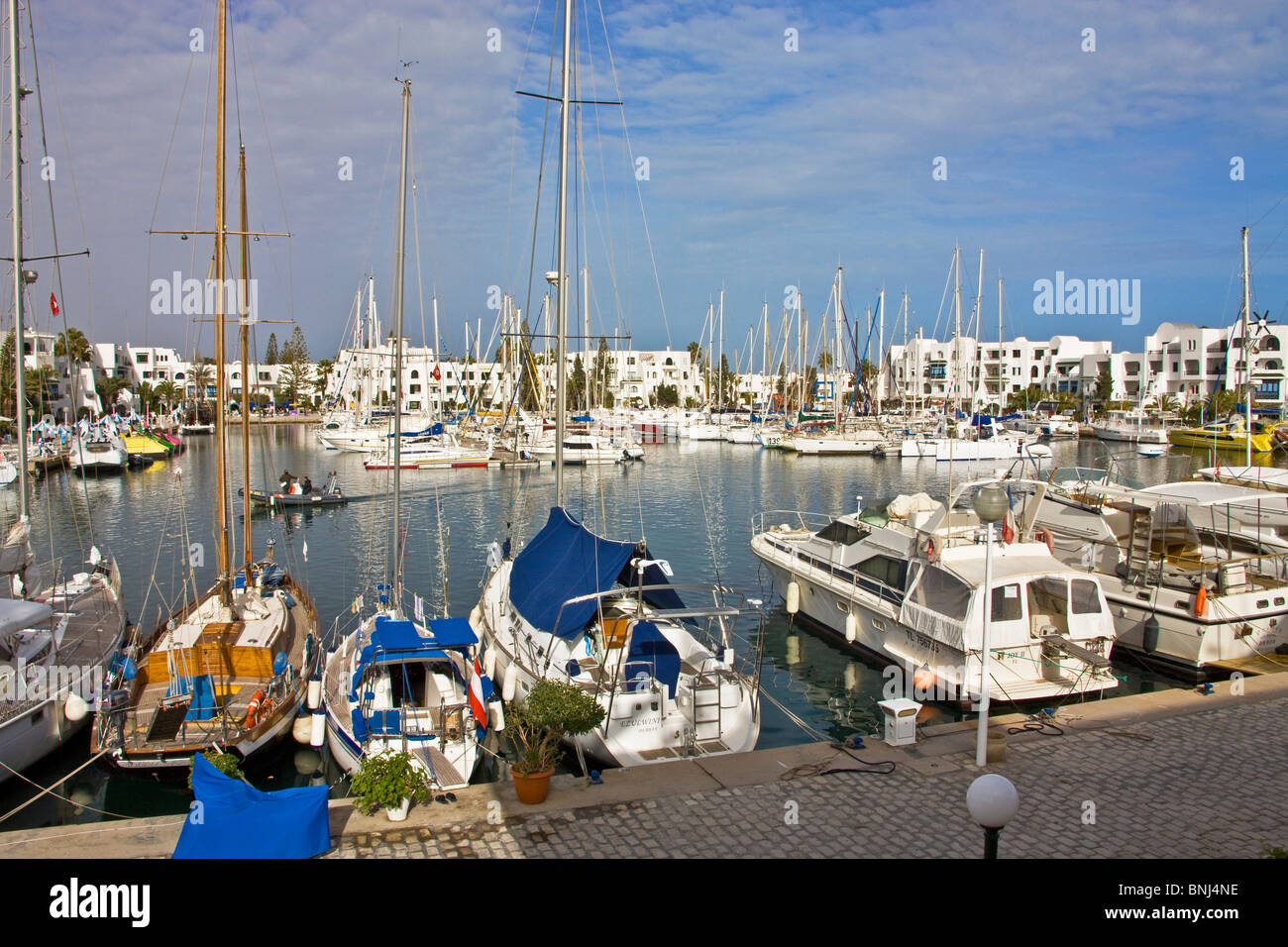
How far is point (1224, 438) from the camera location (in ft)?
257

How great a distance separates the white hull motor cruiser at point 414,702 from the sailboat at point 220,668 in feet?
3.99

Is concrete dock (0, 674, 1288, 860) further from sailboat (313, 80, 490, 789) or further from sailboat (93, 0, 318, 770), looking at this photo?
sailboat (93, 0, 318, 770)

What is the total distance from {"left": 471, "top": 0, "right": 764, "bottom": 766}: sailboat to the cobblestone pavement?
2.47m

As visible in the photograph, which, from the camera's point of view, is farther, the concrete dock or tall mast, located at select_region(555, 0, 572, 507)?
tall mast, located at select_region(555, 0, 572, 507)

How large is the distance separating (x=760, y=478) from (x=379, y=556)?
1259 inches

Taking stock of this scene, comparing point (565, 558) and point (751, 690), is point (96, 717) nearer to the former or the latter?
point (565, 558)

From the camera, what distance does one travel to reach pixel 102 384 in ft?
363

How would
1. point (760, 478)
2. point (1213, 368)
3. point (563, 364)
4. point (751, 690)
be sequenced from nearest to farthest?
point (751, 690) → point (563, 364) → point (760, 478) → point (1213, 368)

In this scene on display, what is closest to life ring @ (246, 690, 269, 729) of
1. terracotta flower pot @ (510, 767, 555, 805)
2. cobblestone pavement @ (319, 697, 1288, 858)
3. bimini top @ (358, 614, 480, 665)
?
bimini top @ (358, 614, 480, 665)

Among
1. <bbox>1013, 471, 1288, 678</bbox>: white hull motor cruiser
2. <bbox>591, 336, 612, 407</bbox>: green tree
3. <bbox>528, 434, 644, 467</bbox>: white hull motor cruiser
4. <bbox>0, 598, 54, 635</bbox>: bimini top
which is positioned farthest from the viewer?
<bbox>528, 434, 644, 467</bbox>: white hull motor cruiser

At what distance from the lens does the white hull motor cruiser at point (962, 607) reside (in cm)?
1587

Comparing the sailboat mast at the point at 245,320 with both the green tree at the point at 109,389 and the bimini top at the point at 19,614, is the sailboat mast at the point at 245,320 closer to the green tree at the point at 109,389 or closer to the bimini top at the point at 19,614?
the bimini top at the point at 19,614

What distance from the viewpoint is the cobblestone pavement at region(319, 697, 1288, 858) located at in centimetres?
880
